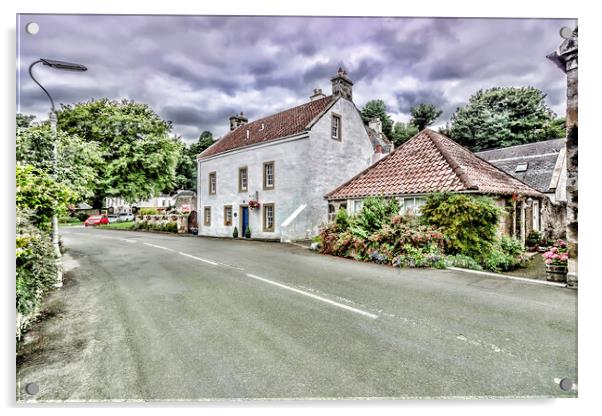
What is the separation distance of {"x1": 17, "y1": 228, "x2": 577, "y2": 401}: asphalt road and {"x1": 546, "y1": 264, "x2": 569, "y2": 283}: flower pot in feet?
1.75

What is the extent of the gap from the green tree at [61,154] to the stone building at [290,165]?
1060 centimetres

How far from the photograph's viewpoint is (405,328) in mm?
3691

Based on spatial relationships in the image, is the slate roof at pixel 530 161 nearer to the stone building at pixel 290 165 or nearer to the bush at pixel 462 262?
the bush at pixel 462 262

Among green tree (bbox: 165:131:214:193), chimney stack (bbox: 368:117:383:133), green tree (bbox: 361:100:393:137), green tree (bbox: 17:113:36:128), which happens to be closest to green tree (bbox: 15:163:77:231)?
green tree (bbox: 17:113:36:128)

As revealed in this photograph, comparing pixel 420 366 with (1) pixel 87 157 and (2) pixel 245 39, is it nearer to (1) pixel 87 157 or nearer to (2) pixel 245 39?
(2) pixel 245 39

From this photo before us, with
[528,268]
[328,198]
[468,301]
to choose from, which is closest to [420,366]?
[468,301]

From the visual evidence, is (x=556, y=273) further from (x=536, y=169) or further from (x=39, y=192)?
(x=39, y=192)

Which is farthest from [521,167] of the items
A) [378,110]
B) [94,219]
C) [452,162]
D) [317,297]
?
[94,219]

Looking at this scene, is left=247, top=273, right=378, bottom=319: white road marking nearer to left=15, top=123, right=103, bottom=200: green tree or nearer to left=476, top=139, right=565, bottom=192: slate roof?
left=15, top=123, right=103, bottom=200: green tree

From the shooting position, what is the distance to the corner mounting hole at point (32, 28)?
333cm

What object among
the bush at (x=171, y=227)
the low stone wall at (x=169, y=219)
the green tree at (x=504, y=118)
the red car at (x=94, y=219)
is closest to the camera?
the green tree at (x=504, y=118)

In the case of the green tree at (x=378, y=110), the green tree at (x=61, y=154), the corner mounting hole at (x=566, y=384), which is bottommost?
the corner mounting hole at (x=566, y=384)

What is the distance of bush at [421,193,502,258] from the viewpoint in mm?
8188

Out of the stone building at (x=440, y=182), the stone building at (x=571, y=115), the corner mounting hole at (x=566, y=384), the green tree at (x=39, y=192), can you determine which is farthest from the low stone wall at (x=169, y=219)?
the corner mounting hole at (x=566, y=384)
